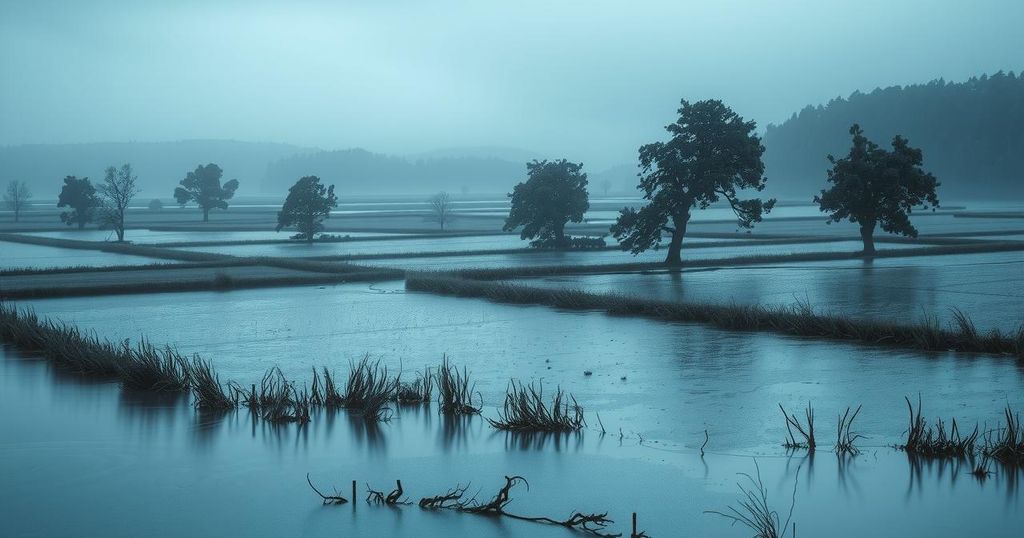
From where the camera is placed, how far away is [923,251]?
2789cm

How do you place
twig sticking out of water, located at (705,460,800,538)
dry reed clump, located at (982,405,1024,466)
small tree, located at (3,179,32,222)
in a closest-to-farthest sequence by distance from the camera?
twig sticking out of water, located at (705,460,800,538)
dry reed clump, located at (982,405,1024,466)
small tree, located at (3,179,32,222)

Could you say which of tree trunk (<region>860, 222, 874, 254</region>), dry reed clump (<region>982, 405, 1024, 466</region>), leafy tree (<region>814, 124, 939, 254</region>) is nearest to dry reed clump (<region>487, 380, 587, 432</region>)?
dry reed clump (<region>982, 405, 1024, 466</region>)

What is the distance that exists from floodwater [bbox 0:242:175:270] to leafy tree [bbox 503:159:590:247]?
10.3 meters

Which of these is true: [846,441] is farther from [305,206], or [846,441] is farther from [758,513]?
[305,206]

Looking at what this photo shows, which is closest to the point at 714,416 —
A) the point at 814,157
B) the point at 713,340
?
the point at 713,340

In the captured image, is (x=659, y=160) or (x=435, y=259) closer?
(x=659, y=160)

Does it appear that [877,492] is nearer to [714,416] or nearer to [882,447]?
[882,447]

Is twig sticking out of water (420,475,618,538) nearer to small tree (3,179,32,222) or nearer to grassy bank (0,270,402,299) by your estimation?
grassy bank (0,270,402,299)

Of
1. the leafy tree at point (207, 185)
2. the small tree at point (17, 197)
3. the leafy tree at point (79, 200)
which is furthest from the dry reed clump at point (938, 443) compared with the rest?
the small tree at point (17, 197)

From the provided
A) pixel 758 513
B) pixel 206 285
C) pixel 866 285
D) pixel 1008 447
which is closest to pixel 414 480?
pixel 758 513

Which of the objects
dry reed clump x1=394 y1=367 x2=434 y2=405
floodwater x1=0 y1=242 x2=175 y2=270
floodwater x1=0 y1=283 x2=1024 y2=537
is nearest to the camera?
floodwater x1=0 y1=283 x2=1024 y2=537

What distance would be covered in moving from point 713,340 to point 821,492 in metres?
6.26

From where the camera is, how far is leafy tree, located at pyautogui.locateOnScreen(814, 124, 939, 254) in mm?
27250

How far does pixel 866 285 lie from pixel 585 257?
10358 millimetres
